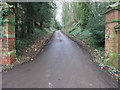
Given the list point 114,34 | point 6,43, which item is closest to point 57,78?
point 6,43

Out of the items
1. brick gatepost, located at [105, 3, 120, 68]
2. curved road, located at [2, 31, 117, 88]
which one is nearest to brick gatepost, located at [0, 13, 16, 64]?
curved road, located at [2, 31, 117, 88]

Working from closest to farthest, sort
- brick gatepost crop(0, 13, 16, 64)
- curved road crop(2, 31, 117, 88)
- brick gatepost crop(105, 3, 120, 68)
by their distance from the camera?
curved road crop(2, 31, 117, 88), brick gatepost crop(105, 3, 120, 68), brick gatepost crop(0, 13, 16, 64)

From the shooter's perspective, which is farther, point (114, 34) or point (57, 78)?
point (114, 34)

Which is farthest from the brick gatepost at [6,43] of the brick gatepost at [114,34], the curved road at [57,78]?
the brick gatepost at [114,34]

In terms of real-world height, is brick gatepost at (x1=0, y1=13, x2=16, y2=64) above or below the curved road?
above

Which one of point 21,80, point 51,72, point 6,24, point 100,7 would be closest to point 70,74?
point 51,72

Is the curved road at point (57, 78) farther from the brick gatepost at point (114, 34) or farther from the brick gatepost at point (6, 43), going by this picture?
the brick gatepost at point (114, 34)

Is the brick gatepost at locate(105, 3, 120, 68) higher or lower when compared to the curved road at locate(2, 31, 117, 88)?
higher

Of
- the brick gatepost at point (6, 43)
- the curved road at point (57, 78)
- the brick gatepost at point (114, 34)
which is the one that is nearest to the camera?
the curved road at point (57, 78)

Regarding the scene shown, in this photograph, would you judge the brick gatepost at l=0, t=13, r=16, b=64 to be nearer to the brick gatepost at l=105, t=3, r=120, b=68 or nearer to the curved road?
the curved road

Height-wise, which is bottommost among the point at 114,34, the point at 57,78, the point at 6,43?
the point at 57,78

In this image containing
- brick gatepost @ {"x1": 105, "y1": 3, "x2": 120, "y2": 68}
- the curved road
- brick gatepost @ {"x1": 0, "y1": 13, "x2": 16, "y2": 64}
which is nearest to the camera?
the curved road

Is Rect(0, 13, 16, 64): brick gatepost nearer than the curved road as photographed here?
No

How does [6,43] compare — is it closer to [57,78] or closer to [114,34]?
[57,78]
